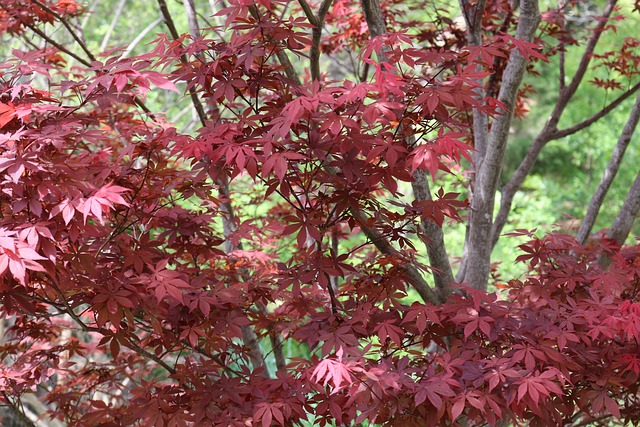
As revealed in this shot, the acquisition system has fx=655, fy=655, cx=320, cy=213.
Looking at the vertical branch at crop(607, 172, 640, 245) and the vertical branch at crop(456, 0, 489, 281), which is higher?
the vertical branch at crop(456, 0, 489, 281)

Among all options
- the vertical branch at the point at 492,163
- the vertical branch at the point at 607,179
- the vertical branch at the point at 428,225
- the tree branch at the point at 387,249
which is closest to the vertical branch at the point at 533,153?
the vertical branch at the point at 607,179

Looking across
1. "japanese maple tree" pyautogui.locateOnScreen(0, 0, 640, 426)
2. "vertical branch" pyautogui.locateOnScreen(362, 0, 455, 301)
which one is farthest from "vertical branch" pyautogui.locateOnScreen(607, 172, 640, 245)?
"vertical branch" pyautogui.locateOnScreen(362, 0, 455, 301)

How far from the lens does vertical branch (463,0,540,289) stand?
235 cm

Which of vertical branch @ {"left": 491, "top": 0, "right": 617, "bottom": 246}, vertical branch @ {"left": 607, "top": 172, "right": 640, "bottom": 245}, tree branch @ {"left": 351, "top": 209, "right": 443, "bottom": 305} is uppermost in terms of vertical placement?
tree branch @ {"left": 351, "top": 209, "right": 443, "bottom": 305}

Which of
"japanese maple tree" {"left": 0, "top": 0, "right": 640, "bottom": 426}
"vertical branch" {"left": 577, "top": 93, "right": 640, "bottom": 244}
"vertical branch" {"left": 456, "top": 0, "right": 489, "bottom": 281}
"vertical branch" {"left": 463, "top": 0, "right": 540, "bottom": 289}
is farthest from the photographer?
"vertical branch" {"left": 577, "top": 93, "right": 640, "bottom": 244}

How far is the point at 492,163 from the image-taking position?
2467 millimetres

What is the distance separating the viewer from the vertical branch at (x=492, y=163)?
2354mm

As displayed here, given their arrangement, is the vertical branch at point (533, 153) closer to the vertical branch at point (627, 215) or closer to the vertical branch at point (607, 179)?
the vertical branch at point (607, 179)

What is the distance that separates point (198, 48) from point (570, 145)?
825 centimetres

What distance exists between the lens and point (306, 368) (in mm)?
1740

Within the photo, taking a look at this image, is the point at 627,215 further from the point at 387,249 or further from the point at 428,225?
the point at 387,249

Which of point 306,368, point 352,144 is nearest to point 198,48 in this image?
point 352,144

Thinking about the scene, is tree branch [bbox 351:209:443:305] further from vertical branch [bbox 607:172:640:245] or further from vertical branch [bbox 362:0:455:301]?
vertical branch [bbox 607:172:640:245]

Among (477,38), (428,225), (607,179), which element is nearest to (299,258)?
(428,225)
